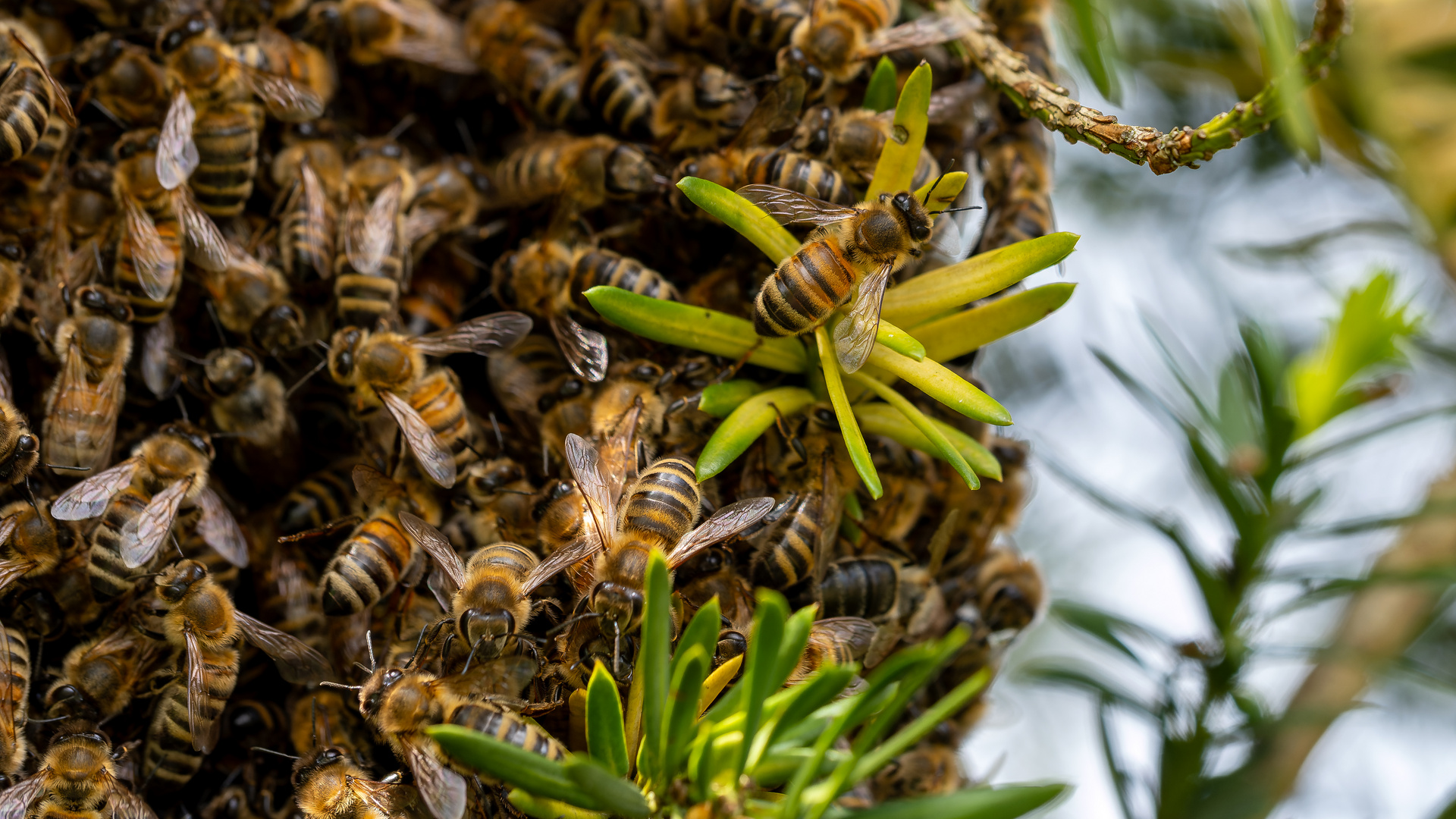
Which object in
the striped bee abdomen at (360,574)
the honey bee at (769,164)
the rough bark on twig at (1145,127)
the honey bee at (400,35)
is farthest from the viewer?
the honey bee at (400,35)

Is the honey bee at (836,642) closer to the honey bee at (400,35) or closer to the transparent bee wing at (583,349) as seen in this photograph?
the transparent bee wing at (583,349)

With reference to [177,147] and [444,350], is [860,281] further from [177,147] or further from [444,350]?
[177,147]

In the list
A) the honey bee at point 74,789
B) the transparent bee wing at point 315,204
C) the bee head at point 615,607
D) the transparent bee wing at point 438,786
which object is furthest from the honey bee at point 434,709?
the transparent bee wing at point 315,204

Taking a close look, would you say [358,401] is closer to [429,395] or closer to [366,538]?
[429,395]

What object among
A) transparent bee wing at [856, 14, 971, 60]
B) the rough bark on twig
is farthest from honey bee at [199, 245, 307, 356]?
the rough bark on twig

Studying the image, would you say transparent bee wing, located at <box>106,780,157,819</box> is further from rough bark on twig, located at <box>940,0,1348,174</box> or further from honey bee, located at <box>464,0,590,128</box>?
rough bark on twig, located at <box>940,0,1348,174</box>

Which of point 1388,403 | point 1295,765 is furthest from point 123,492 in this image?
point 1388,403
